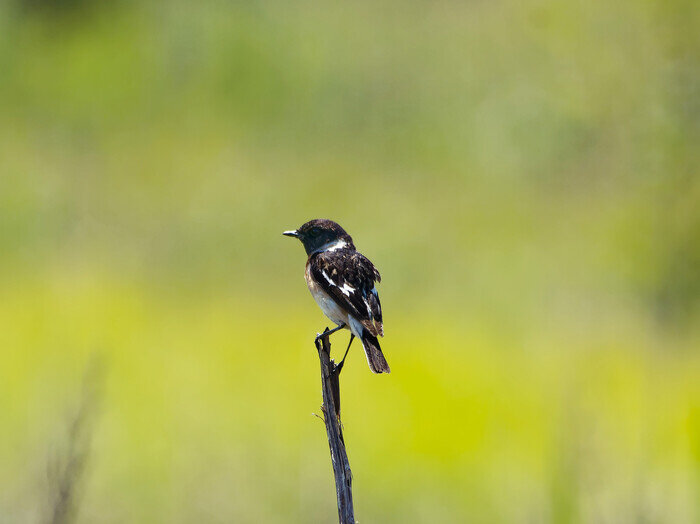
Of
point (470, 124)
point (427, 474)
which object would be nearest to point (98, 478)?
point (427, 474)

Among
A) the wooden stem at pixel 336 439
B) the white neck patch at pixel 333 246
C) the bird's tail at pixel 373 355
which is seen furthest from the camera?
the white neck patch at pixel 333 246

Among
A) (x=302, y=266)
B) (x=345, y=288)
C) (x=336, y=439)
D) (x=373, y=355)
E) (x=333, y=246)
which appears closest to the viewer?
(x=336, y=439)

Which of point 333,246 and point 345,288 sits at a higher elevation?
point 333,246

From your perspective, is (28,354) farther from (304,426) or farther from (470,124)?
(470,124)

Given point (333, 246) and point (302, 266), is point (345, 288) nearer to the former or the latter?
point (333, 246)

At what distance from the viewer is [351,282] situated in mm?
5566

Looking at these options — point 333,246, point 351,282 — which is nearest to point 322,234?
point 333,246

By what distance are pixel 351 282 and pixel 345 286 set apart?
7cm

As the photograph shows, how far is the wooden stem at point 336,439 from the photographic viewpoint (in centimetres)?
372

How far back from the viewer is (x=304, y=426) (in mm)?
12078

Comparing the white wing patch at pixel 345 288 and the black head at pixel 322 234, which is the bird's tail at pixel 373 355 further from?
the black head at pixel 322 234

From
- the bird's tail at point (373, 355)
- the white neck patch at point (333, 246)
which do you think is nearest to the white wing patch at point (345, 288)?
the bird's tail at point (373, 355)

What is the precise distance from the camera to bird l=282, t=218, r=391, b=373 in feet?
17.6

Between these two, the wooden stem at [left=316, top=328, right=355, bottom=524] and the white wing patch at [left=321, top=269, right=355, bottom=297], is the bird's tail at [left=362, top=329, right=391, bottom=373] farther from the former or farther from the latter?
the wooden stem at [left=316, top=328, right=355, bottom=524]
